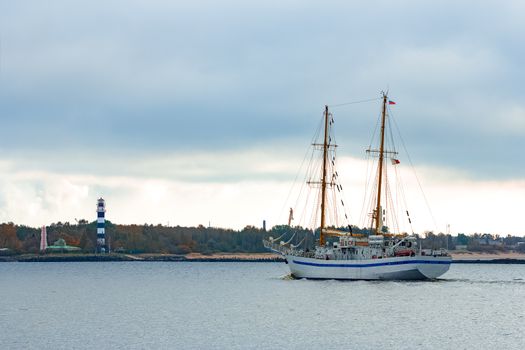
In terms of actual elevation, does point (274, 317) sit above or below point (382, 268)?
below

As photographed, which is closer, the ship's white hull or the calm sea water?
the calm sea water

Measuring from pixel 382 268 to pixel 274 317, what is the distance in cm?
3969

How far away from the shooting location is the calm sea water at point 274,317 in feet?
239

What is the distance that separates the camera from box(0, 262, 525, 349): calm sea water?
72.9 m

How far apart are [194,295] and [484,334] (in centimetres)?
5761

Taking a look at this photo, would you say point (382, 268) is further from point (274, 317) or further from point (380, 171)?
point (274, 317)

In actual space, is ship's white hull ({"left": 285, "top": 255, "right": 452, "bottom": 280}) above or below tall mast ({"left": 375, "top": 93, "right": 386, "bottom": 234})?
below

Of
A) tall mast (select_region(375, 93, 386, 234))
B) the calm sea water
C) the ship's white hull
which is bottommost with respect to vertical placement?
the calm sea water

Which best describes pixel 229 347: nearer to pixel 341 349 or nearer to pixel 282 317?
pixel 341 349

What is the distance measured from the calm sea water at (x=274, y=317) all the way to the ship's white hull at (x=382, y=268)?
1.71 metres

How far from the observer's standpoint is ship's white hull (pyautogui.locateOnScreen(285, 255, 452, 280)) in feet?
413

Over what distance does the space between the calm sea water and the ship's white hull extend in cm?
171

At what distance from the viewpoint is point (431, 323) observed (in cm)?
8612

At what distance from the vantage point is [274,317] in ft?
299
